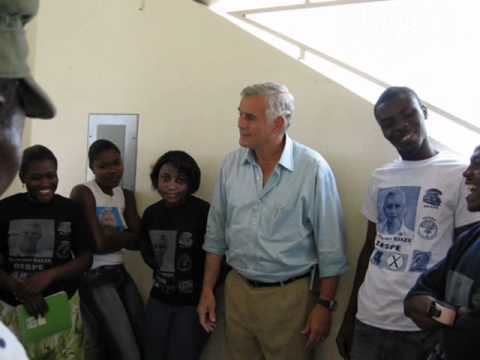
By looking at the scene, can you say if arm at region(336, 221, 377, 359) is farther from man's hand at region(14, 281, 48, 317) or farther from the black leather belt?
man's hand at region(14, 281, 48, 317)

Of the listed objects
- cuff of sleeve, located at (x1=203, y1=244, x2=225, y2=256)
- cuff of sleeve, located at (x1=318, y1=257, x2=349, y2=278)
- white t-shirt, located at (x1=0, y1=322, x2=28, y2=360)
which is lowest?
cuff of sleeve, located at (x1=203, y1=244, x2=225, y2=256)

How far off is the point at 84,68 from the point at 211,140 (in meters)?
1.09

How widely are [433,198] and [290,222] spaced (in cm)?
59

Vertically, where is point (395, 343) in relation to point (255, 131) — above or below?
below

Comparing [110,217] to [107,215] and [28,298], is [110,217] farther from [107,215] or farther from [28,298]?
[28,298]

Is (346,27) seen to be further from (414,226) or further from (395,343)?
(395,343)

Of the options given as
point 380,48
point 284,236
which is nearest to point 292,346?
point 284,236

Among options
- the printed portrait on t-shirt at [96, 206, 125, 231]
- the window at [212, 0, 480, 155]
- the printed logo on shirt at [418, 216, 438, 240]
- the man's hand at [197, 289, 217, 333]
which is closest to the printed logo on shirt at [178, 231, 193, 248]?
the man's hand at [197, 289, 217, 333]

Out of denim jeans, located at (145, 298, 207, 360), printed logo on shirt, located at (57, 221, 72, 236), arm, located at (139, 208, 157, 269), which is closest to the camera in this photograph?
printed logo on shirt, located at (57, 221, 72, 236)

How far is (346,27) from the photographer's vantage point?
220 cm

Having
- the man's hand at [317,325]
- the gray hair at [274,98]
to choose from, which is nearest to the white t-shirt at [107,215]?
the gray hair at [274,98]

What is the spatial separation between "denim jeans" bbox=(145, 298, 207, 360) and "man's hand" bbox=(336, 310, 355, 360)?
2.42ft

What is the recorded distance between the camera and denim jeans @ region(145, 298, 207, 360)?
2330mm

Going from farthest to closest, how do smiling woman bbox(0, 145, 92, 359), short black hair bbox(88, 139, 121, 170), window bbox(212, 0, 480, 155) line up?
short black hair bbox(88, 139, 121, 170)
smiling woman bbox(0, 145, 92, 359)
window bbox(212, 0, 480, 155)
